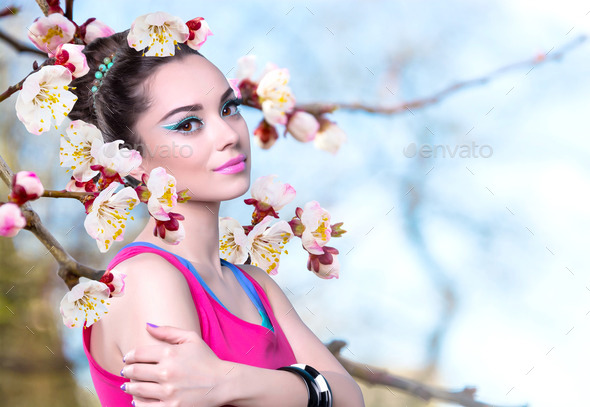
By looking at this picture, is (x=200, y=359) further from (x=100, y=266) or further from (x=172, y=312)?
(x=100, y=266)

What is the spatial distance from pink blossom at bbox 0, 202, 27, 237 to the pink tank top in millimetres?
231

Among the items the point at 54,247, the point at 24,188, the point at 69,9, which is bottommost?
the point at 54,247

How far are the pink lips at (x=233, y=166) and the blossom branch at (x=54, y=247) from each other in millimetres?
222

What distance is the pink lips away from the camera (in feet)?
2.91

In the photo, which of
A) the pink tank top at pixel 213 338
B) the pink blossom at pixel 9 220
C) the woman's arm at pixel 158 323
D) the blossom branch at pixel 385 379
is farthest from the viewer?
the blossom branch at pixel 385 379

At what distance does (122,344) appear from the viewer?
0.78 meters

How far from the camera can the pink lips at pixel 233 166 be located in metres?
A: 0.89

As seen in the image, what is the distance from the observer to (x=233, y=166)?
896mm

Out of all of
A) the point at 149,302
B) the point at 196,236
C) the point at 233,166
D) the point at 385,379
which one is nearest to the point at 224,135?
the point at 233,166

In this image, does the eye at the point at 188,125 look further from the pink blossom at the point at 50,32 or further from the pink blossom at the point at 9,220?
the pink blossom at the point at 9,220

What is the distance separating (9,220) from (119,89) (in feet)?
1.23

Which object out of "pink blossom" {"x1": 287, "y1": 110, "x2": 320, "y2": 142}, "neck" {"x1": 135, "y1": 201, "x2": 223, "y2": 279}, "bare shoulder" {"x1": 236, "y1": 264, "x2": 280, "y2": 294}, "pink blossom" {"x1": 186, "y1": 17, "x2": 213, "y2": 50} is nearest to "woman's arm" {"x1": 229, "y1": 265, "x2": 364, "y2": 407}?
"bare shoulder" {"x1": 236, "y1": 264, "x2": 280, "y2": 294}

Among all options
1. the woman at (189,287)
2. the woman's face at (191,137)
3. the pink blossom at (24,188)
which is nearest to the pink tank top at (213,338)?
the woman at (189,287)

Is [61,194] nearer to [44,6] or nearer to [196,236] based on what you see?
[196,236]
